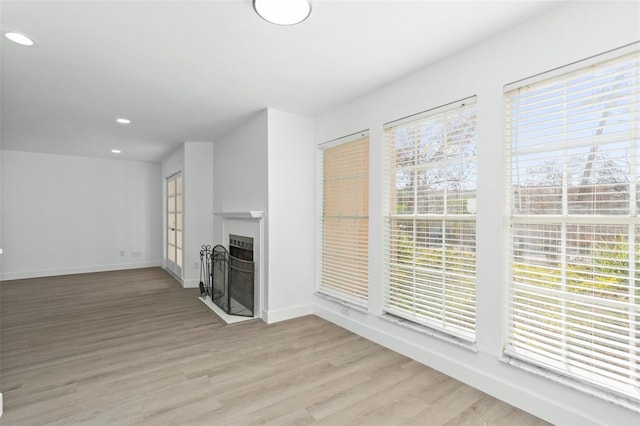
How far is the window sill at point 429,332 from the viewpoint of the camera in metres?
2.39

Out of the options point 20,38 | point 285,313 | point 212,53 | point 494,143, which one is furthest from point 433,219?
point 20,38

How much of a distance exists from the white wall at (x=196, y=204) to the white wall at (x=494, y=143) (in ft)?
11.8

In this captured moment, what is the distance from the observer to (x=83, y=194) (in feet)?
22.3

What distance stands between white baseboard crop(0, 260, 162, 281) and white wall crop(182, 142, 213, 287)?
8.64 ft

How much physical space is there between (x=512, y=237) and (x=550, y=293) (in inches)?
16.3

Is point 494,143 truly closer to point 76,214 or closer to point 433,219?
point 433,219

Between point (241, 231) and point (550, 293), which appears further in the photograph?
point (241, 231)

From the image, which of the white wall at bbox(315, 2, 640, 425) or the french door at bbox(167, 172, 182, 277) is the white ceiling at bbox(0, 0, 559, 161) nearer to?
the white wall at bbox(315, 2, 640, 425)

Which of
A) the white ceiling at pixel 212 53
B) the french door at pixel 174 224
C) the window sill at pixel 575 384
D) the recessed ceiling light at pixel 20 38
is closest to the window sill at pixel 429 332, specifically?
the window sill at pixel 575 384

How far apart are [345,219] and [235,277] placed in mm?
1841

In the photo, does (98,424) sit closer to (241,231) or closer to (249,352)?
(249,352)

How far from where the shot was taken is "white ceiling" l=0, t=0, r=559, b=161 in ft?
6.51

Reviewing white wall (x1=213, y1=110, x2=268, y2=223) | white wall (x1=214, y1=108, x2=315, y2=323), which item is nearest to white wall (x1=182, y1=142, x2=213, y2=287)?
white wall (x1=213, y1=110, x2=268, y2=223)

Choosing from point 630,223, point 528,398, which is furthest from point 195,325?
point 630,223
